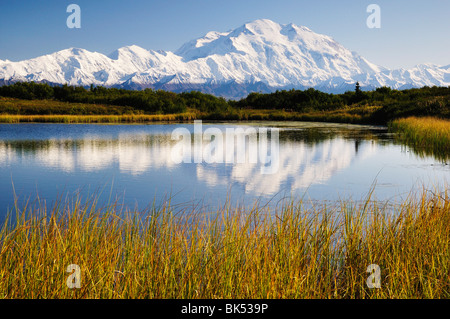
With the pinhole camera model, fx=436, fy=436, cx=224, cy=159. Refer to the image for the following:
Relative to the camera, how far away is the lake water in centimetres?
966

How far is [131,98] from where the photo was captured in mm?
84500

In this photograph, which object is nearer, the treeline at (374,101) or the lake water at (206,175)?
the lake water at (206,175)

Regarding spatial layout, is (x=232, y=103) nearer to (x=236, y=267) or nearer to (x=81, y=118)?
(x=81, y=118)

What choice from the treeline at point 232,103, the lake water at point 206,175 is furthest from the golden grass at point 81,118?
the lake water at point 206,175

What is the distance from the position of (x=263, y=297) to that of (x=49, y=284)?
6.14ft

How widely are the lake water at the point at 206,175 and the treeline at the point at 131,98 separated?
180 feet

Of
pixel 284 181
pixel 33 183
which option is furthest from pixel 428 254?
pixel 33 183

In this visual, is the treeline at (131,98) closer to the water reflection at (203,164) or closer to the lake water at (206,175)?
the water reflection at (203,164)

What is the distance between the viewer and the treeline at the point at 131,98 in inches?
3022

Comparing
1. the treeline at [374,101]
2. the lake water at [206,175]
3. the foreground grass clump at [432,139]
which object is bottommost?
the lake water at [206,175]
